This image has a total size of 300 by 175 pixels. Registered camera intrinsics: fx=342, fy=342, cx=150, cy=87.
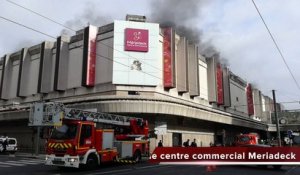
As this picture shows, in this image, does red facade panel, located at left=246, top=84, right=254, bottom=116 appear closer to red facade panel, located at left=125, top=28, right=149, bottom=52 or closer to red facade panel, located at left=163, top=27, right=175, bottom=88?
red facade panel, located at left=163, top=27, right=175, bottom=88

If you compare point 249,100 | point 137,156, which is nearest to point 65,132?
point 137,156

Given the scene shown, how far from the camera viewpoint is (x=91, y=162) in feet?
60.7

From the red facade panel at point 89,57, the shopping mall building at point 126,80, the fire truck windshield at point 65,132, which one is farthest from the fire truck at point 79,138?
the red facade panel at point 89,57

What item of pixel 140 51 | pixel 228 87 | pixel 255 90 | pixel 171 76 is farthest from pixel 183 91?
pixel 255 90

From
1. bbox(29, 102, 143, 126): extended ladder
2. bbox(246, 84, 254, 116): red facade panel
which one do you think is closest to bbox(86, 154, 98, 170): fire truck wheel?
bbox(29, 102, 143, 126): extended ladder

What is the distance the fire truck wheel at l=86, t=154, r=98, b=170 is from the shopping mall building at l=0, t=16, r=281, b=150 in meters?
14.5

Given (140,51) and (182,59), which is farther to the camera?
(182,59)

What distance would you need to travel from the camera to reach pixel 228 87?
68.8 m

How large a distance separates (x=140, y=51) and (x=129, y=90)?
5.29 metres

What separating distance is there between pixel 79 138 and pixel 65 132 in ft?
2.79

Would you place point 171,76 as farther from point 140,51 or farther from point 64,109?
point 64,109

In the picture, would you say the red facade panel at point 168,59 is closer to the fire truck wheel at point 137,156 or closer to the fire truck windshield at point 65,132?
the fire truck wheel at point 137,156

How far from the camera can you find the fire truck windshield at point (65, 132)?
58.4 ft

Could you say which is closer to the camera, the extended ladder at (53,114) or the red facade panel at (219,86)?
the extended ladder at (53,114)
